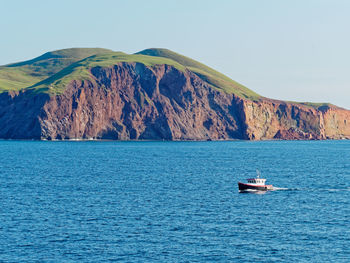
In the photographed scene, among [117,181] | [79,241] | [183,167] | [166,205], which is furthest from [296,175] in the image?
[79,241]

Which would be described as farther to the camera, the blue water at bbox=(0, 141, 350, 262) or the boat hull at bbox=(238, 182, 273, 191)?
the boat hull at bbox=(238, 182, 273, 191)

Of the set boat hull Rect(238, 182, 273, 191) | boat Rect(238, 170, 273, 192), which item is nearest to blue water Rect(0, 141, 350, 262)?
boat hull Rect(238, 182, 273, 191)

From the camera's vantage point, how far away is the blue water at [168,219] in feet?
170

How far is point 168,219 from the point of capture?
67000 millimetres

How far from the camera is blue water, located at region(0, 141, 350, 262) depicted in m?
51.9

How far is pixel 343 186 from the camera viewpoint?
104m

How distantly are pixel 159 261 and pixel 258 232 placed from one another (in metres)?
15.7

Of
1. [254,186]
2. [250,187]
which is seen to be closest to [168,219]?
[250,187]

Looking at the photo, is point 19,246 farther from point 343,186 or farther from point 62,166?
point 62,166

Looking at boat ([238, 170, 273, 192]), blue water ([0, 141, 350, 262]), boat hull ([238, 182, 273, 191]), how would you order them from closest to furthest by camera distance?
blue water ([0, 141, 350, 262]) → boat hull ([238, 182, 273, 191]) → boat ([238, 170, 273, 192])

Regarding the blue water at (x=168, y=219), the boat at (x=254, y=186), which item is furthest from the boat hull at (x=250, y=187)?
the blue water at (x=168, y=219)

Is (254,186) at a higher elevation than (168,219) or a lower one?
higher

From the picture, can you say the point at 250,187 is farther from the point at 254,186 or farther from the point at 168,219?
the point at 168,219

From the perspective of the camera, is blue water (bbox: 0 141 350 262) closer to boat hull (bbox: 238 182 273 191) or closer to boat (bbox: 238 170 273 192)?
boat hull (bbox: 238 182 273 191)
